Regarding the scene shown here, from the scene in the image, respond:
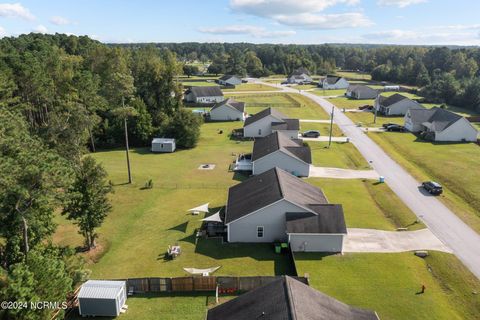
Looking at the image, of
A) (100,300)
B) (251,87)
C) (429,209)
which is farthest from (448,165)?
(251,87)

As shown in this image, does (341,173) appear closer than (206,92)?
Yes

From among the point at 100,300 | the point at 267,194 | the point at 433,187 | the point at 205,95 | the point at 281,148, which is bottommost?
the point at 100,300

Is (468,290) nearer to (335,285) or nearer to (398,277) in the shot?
(398,277)

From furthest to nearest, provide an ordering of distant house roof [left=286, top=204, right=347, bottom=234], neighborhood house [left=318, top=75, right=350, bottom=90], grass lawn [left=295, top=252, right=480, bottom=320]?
neighborhood house [left=318, top=75, right=350, bottom=90]
distant house roof [left=286, top=204, right=347, bottom=234]
grass lawn [left=295, top=252, right=480, bottom=320]

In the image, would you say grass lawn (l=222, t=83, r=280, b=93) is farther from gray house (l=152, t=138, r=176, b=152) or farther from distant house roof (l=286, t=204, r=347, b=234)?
distant house roof (l=286, t=204, r=347, b=234)

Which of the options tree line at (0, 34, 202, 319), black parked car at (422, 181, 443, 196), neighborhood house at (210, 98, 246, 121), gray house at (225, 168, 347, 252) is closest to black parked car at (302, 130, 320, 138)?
tree line at (0, 34, 202, 319)

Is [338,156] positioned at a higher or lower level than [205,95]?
lower

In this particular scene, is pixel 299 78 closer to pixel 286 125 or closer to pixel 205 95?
A: pixel 205 95
